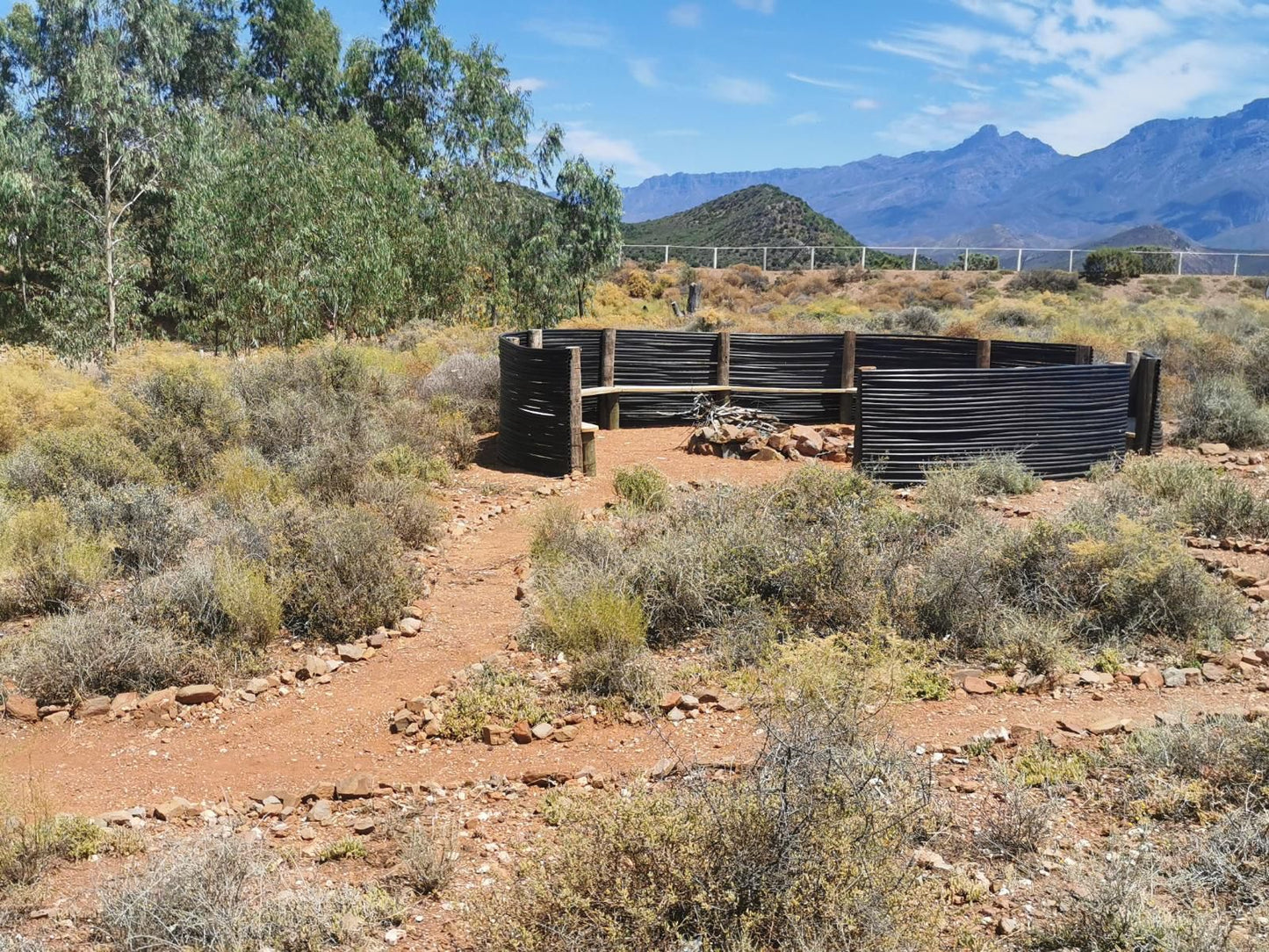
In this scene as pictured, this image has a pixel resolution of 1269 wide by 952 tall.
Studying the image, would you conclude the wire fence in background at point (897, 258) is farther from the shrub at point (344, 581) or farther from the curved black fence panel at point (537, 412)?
the shrub at point (344, 581)

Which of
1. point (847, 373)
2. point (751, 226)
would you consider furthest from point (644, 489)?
point (751, 226)

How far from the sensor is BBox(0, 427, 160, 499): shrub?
8281 millimetres

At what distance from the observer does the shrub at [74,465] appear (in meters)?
8.28

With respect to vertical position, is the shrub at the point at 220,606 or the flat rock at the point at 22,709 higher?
the shrub at the point at 220,606

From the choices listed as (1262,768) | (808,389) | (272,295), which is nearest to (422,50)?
(272,295)

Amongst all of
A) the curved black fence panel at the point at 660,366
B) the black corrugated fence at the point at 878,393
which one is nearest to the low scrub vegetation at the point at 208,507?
the black corrugated fence at the point at 878,393

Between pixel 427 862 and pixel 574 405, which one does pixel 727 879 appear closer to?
pixel 427 862

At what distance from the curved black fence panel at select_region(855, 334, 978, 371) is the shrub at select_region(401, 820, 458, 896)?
36.8 feet

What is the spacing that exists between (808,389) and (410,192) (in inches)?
441

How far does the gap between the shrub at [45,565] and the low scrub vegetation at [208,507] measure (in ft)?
0.04

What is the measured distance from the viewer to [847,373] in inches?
525

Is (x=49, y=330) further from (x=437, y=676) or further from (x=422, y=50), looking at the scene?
(x=437, y=676)

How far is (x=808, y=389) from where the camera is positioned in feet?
42.8

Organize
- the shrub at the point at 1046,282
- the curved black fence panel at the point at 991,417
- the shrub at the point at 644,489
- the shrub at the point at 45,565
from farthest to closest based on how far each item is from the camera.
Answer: the shrub at the point at 1046,282 < the curved black fence panel at the point at 991,417 < the shrub at the point at 644,489 < the shrub at the point at 45,565
